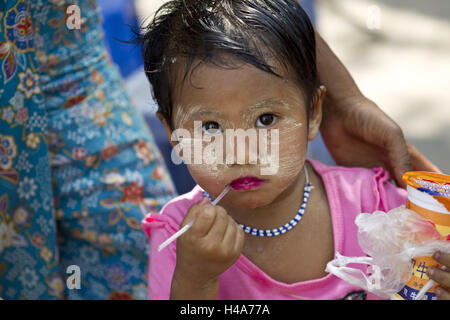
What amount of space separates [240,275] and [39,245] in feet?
2.23

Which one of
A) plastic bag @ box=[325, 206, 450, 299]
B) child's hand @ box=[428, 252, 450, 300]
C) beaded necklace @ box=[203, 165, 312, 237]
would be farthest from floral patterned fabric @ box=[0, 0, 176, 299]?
child's hand @ box=[428, 252, 450, 300]

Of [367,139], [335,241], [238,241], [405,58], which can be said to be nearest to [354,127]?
[367,139]

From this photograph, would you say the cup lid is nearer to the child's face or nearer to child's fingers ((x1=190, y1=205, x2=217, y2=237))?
the child's face

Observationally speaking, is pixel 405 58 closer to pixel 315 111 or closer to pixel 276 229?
pixel 315 111

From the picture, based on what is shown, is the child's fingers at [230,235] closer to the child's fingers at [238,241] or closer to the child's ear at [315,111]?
the child's fingers at [238,241]

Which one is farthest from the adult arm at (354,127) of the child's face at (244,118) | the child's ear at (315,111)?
the child's face at (244,118)

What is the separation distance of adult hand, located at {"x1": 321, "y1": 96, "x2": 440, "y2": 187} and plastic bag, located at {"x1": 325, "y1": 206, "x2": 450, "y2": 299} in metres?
0.41

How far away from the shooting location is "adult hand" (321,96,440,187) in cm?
142

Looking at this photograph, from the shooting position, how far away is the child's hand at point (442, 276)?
0.96 metres

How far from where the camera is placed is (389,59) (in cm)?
374

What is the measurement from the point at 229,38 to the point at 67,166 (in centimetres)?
79

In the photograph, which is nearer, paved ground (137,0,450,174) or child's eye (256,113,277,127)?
child's eye (256,113,277,127)

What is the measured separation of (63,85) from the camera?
1645mm
